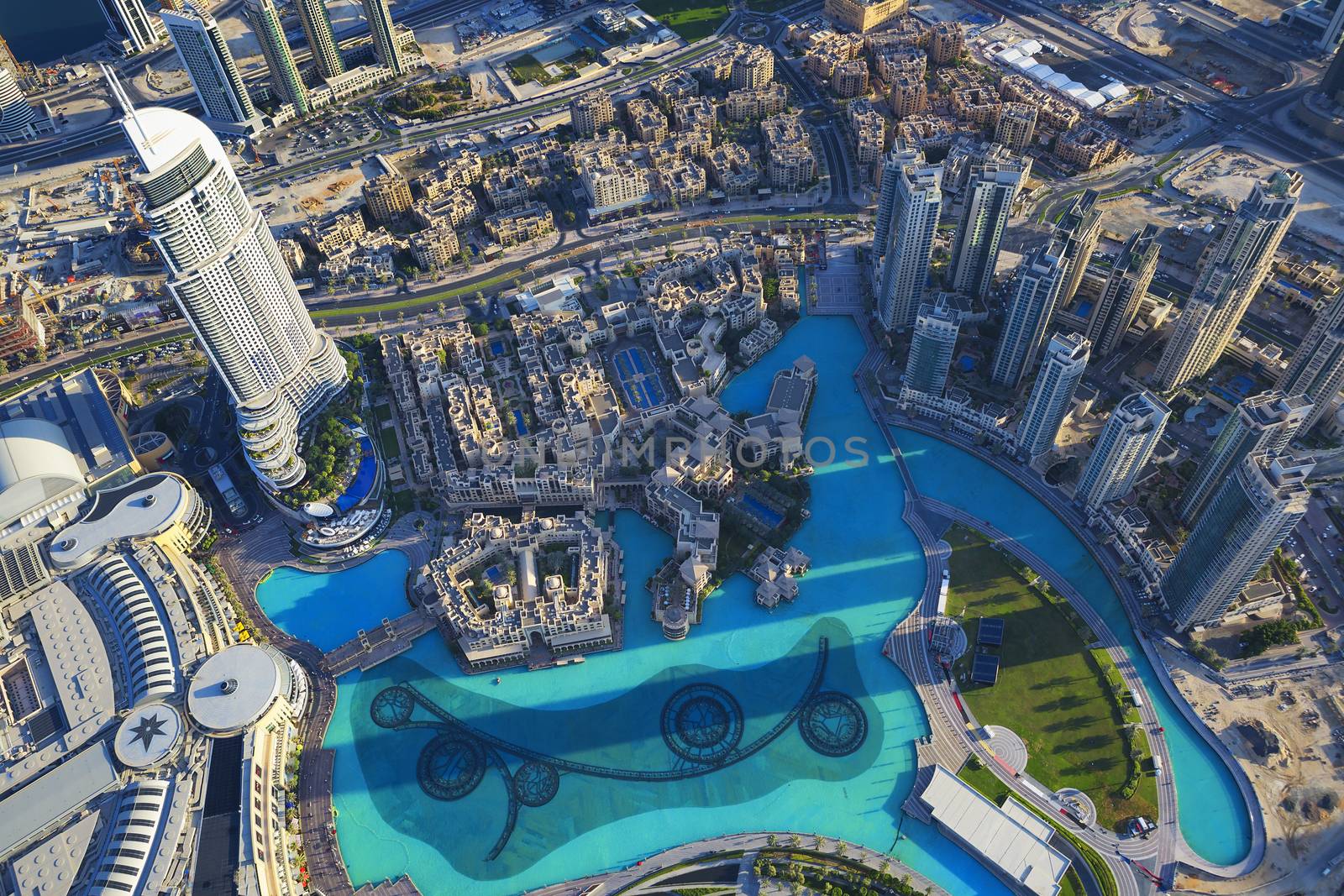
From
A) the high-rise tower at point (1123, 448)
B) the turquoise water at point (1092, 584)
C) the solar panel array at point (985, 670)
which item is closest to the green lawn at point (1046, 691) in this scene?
the solar panel array at point (985, 670)

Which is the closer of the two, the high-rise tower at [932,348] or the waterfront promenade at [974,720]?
the waterfront promenade at [974,720]

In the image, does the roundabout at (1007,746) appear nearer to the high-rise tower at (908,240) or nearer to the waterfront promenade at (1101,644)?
the waterfront promenade at (1101,644)

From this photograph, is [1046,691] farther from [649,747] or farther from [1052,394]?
[649,747]

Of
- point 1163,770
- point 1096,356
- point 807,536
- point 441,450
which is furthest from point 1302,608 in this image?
point 441,450

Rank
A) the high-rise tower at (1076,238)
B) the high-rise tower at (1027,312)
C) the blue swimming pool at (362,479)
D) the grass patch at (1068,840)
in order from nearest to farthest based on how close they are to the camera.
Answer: the grass patch at (1068,840) → the high-rise tower at (1027,312) → the blue swimming pool at (362,479) → the high-rise tower at (1076,238)

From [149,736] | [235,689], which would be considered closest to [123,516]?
[149,736]

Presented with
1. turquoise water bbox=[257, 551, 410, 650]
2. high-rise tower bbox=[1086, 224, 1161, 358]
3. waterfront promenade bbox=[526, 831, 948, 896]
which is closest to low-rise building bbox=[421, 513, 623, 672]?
turquoise water bbox=[257, 551, 410, 650]
